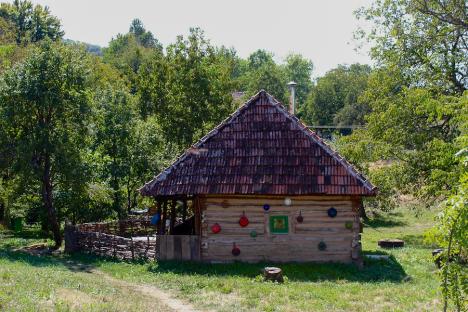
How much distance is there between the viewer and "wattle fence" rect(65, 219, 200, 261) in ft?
63.4

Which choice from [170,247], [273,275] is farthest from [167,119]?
[273,275]

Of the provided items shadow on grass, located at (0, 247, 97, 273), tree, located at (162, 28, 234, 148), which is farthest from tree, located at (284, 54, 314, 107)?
shadow on grass, located at (0, 247, 97, 273)

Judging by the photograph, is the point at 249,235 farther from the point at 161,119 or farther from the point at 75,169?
the point at 161,119

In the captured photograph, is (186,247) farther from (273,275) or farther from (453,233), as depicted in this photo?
(453,233)

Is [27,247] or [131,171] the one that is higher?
[131,171]

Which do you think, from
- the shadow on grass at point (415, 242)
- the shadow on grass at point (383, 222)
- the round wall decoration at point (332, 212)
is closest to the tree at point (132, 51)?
the shadow on grass at point (383, 222)

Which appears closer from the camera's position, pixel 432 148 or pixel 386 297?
pixel 386 297

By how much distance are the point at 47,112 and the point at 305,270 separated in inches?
477

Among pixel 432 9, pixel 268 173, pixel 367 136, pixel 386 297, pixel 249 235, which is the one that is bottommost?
pixel 386 297

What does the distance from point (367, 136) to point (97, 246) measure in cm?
1575

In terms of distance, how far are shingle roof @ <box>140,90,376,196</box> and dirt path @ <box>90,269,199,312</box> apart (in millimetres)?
3461

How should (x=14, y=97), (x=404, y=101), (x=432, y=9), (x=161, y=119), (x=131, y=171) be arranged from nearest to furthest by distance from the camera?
(x=14, y=97)
(x=432, y=9)
(x=404, y=101)
(x=131, y=171)
(x=161, y=119)

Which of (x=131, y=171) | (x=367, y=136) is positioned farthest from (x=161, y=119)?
(x=367, y=136)

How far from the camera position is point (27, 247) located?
23.6 metres
